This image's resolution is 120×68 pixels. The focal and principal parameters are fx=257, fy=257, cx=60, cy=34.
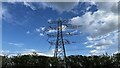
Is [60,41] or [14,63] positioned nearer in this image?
[60,41]

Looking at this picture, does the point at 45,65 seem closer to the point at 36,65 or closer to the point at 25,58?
the point at 36,65

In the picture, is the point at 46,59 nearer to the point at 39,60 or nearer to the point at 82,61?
the point at 39,60

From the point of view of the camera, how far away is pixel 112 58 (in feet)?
332

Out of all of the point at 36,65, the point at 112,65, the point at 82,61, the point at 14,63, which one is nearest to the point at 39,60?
the point at 36,65

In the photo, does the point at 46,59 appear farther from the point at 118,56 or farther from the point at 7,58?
the point at 118,56

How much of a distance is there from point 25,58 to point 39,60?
5.97 m

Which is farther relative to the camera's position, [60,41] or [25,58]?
[25,58]

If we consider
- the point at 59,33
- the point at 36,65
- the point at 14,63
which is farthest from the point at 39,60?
the point at 59,33

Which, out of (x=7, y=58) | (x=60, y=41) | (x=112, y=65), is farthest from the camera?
(x=7, y=58)

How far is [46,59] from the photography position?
9794 cm

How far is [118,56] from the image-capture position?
3925 inches

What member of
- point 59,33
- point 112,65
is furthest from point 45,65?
point 59,33

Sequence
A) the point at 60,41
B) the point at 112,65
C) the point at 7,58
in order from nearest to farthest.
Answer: the point at 60,41 → the point at 112,65 → the point at 7,58

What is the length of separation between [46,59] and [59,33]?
5361 cm
